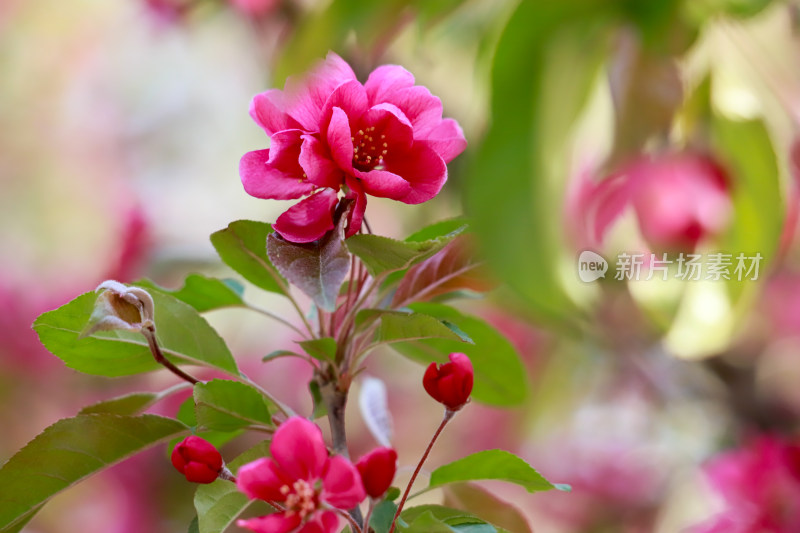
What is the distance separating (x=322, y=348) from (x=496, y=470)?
0.10m

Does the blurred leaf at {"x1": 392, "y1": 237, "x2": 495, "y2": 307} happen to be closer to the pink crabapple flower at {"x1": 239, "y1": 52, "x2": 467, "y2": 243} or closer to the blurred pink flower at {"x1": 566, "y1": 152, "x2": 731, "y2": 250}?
the pink crabapple flower at {"x1": 239, "y1": 52, "x2": 467, "y2": 243}

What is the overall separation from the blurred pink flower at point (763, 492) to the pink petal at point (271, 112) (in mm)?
629

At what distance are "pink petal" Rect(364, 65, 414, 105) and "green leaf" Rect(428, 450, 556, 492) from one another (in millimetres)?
183

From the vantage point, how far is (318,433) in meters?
0.32

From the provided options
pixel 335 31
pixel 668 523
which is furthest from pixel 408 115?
pixel 668 523

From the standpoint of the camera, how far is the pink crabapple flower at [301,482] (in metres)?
0.30

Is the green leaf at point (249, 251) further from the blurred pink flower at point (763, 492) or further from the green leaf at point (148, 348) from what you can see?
the blurred pink flower at point (763, 492)

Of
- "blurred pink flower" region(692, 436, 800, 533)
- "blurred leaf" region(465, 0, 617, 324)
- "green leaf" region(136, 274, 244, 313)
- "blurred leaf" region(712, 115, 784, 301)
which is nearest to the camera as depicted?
"blurred leaf" region(465, 0, 617, 324)

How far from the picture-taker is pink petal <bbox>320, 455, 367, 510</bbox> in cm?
30

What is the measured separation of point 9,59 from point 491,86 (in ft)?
6.88

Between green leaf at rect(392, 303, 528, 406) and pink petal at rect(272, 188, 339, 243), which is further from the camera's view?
green leaf at rect(392, 303, 528, 406)

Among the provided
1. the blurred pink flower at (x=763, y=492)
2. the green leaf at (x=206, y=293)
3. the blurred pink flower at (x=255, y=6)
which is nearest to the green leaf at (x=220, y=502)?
the green leaf at (x=206, y=293)

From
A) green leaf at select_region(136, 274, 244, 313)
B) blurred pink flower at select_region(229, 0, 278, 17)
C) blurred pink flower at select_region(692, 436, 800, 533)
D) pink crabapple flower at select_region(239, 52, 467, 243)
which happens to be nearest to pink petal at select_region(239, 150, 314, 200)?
pink crabapple flower at select_region(239, 52, 467, 243)

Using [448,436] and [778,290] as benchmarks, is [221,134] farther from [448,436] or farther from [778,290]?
[778,290]
